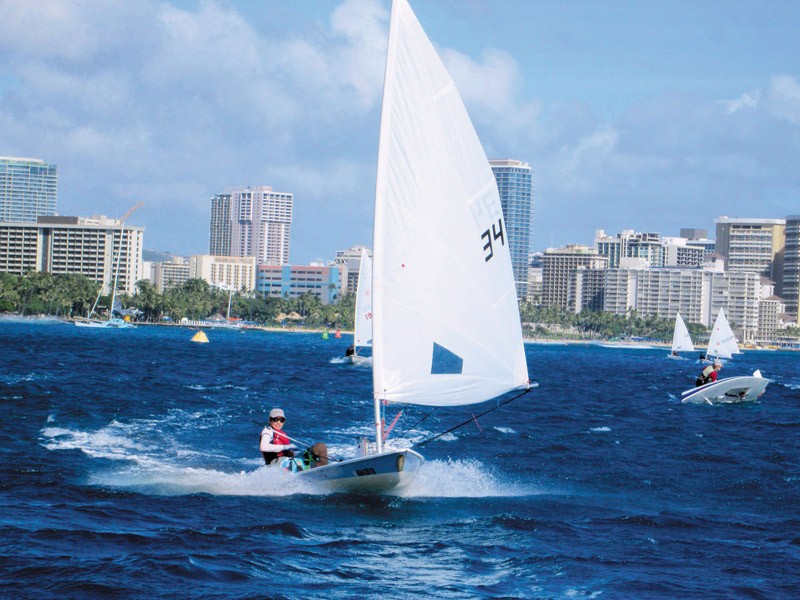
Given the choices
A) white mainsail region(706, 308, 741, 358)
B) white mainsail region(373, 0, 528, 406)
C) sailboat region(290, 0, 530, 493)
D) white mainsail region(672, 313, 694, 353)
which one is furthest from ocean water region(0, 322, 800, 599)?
white mainsail region(672, 313, 694, 353)

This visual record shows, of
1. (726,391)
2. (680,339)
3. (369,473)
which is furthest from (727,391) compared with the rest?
(680,339)

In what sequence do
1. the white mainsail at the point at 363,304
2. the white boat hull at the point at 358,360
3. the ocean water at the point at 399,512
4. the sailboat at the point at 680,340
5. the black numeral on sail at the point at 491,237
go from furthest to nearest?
the sailboat at the point at 680,340, the white boat hull at the point at 358,360, the white mainsail at the point at 363,304, the black numeral on sail at the point at 491,237, the ocean water at the point at 399,512

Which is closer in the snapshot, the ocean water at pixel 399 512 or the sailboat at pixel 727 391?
the ocean water at pixel 399 512

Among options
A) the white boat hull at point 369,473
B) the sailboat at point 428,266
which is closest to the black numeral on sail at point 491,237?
the sailboat at point 428,266

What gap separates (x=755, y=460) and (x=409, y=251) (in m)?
15.9

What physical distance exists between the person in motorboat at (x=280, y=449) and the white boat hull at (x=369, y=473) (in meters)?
0.39

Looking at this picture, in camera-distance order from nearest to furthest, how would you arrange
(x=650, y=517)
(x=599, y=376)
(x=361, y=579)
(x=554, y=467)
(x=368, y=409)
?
(x=361, y=579) → (x=650, y=517) → (x=554, y=467) → (x=368, y=409) → (x=599, y=376)

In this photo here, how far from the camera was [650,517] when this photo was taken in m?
22.9

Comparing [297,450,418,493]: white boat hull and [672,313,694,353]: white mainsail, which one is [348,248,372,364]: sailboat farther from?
[672,313,694,353]: white mainsail

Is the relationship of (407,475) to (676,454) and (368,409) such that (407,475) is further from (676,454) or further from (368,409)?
(368,409)

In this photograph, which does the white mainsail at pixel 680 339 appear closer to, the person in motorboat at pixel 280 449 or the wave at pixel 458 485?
the wave at pixel 458 485

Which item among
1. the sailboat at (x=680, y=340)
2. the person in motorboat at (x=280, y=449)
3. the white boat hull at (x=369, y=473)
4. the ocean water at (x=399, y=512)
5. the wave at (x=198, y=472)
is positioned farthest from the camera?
the sailboat at (x=680, y=340)

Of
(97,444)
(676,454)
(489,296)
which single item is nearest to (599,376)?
(676,454)

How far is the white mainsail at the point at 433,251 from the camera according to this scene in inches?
836
